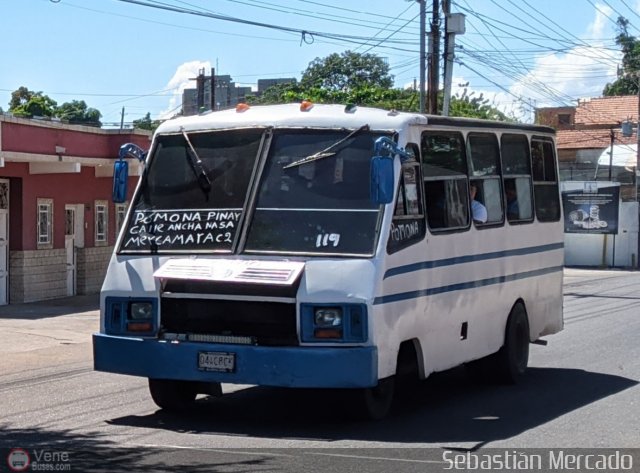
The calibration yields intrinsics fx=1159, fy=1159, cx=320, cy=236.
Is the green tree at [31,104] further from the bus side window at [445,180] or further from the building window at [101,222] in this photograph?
the bus side window at [445,180]

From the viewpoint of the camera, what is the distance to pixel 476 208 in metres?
11.9

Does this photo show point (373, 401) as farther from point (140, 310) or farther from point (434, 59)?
point (434, 59)

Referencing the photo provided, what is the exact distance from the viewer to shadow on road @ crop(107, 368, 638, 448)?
976 cm

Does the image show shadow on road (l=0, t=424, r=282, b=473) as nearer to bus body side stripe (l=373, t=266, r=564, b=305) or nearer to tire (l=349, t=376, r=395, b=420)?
tire (l=349, t=376, r=395, b=420)

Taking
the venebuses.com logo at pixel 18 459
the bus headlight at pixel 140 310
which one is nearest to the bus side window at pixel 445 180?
the bus headlight at pixel 140 310

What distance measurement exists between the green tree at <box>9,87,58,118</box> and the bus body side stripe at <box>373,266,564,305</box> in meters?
48.4

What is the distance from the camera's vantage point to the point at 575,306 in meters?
25.1

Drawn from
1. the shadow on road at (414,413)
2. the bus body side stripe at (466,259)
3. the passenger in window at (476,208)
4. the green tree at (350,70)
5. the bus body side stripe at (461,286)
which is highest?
the green tree at (350,70)

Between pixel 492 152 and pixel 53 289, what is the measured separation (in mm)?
15386

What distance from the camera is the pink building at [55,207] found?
23.8m

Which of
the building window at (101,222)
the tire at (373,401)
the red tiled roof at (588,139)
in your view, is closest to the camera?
the tire at (373,401)

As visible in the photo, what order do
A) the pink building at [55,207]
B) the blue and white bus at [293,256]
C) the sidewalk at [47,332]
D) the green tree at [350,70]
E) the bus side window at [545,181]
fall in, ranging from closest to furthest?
the blue and white bus at [293,256], the bus side window at [545,181], the sidewalk at [47,332], the pink building at [55,207], the green tree at [350,70]

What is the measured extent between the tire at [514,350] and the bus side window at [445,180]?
Result: 1.85m

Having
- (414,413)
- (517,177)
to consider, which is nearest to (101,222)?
(517,177)
